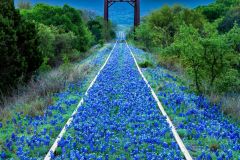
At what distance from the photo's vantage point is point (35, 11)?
3647 cm

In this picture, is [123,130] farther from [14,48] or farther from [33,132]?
[14,48]

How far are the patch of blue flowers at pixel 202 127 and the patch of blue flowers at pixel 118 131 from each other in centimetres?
36

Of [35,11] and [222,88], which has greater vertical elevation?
[35,11]

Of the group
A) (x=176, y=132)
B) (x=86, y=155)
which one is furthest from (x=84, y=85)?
(x=86, y=155)

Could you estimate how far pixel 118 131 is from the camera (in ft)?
29.2

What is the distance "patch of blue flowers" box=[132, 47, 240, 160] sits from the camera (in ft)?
24.7

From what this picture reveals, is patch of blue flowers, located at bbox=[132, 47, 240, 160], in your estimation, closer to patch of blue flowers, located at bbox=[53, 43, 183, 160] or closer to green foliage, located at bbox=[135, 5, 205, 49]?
patch of blue flowers, located at bbox=[53, 43, 183, 160]

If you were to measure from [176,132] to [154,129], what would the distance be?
Result: 553 millimetres

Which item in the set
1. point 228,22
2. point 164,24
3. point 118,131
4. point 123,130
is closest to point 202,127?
point 123,130

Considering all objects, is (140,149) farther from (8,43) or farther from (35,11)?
(35,11)

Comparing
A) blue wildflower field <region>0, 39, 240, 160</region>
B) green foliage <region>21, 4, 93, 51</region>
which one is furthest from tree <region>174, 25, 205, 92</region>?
green foliage <region>21, 4, 93, 51</region>

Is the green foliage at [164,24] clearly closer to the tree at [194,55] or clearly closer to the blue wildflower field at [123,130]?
the tree at [194,55]

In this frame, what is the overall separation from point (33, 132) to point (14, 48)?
8.57 meters

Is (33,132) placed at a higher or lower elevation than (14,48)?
lower
